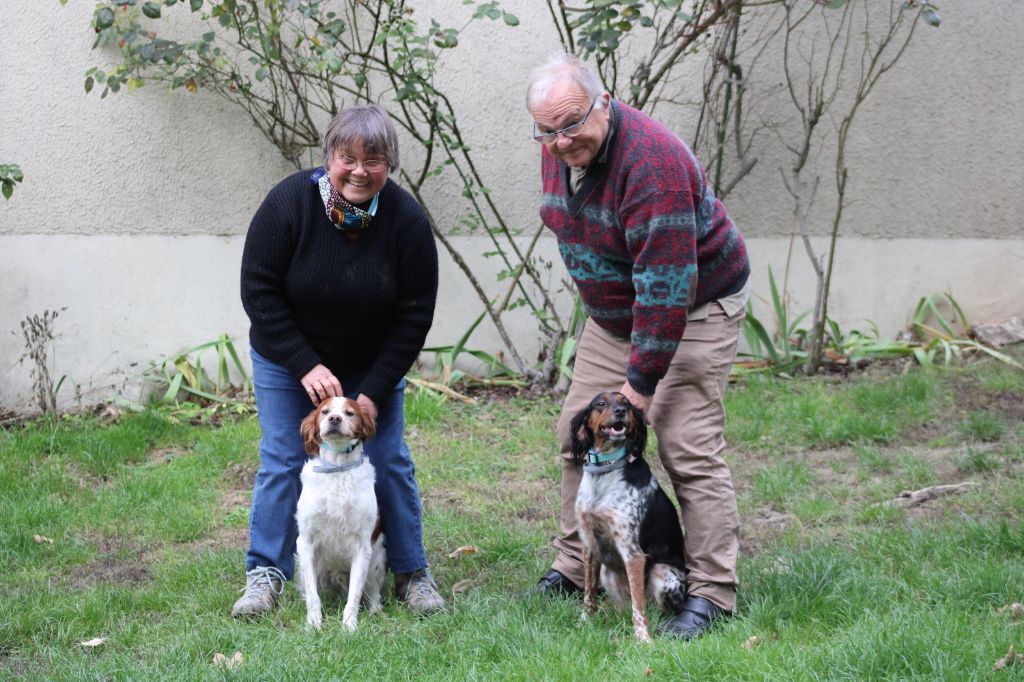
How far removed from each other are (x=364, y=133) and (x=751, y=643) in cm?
219

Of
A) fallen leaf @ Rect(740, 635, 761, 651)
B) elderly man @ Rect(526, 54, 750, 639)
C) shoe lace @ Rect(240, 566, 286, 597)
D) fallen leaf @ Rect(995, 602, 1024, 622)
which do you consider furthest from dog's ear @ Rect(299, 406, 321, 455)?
fallen leaf @ Rect(995, 602, 1024, 622)

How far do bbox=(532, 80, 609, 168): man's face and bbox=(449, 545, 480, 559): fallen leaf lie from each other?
2.03m

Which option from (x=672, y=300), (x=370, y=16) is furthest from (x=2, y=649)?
(x=370, y=16)

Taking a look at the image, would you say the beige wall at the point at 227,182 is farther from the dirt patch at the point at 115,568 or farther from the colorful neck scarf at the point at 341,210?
the colorful neck scarf at the point at 341,210

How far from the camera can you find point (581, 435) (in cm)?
391

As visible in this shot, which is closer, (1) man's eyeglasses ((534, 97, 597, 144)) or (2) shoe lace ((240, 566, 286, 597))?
(1) man's eyeglasses ((534, 97, 597, 144))

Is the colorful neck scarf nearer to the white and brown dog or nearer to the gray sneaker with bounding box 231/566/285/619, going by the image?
the white and brown dog

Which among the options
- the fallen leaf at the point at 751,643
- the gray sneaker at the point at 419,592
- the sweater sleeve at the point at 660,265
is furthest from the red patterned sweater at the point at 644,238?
the gray sneaker at the point at 419,592

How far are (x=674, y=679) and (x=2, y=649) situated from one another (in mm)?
2450

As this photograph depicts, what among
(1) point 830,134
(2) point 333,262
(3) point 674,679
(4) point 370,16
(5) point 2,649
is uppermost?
(4) point 370,16

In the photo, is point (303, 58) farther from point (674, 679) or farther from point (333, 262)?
point (674, 679)

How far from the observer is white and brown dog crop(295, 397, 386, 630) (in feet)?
13.0

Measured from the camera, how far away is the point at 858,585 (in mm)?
3906

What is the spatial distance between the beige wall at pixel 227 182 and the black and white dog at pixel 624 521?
3.81 metres
